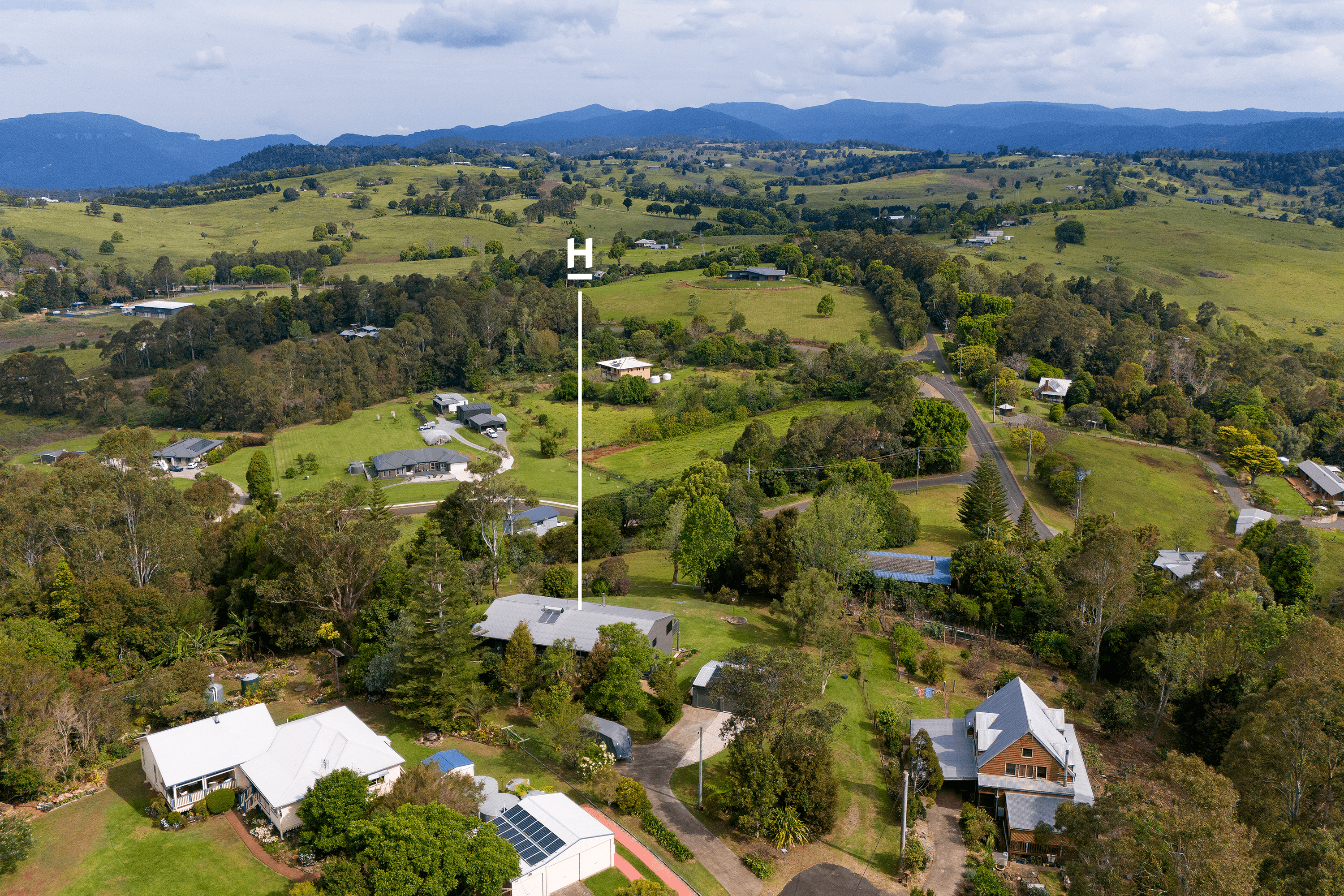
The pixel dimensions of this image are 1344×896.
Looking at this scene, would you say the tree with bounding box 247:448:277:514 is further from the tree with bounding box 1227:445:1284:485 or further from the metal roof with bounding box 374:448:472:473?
the tree with bounding box 1227:445:1284:485

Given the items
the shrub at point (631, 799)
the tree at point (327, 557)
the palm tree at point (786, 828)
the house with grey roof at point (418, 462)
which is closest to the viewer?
the palm tree at point (786, 828)

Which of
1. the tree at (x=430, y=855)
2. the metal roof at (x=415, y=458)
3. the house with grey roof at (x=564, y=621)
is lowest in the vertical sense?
the metal roof at (x=415, y=458)

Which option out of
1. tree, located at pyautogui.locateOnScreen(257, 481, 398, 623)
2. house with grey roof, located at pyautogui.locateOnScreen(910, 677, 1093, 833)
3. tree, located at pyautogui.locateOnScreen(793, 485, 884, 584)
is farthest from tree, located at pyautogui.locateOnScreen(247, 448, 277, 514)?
house with grey roof, located at pyautogui.locateOnScreen(910, 677, 1093, 833)

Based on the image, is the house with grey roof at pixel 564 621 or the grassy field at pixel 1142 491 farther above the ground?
the house with grey roof at pixel 564 621

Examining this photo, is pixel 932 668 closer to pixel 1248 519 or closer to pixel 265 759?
pixel 265 759

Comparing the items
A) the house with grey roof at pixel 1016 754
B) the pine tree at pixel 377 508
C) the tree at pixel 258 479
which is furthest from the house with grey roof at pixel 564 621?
the tree at pixel 258 479

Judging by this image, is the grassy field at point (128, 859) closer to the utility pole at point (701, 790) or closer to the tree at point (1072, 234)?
the utility pole at point (701, 790)

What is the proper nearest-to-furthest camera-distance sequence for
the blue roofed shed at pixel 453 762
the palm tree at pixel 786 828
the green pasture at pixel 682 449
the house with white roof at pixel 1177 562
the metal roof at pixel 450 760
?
the palm tree at pixel 786 828
the blue roofed shed at pixel 453 762
the metal roof at pixel 450 760
the house with white roof at pixel 1177 562
the green pasture at pixel 682 449
